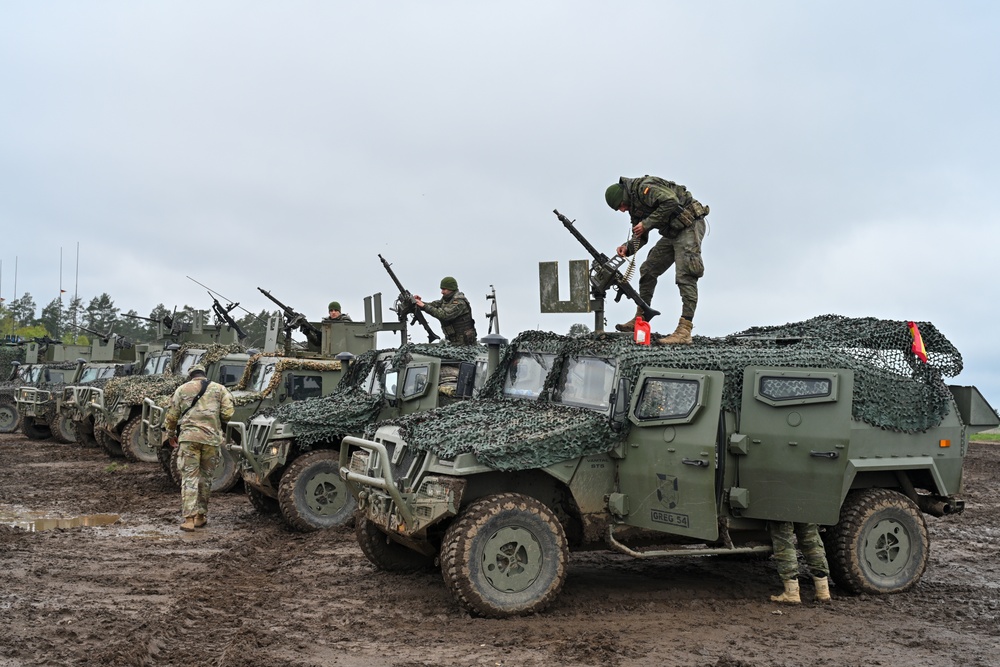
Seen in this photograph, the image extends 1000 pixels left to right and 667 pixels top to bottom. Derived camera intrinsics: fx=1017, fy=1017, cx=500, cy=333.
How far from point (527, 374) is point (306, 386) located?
18.7 feet

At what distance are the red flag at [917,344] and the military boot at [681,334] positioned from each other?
64.3 inches

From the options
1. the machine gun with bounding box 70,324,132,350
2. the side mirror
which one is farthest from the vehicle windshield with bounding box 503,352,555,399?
the machine gun with bounding box 70,324,132,350

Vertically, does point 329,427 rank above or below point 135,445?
above

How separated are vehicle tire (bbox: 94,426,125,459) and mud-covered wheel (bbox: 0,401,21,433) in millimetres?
7419

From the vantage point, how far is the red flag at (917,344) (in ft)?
24.7

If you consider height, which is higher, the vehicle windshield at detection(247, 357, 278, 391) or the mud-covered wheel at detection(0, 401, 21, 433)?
the vehicle windshield at detection(247, 357, 278, 391)

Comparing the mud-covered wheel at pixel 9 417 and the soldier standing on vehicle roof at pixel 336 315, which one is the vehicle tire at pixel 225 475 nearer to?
the soldier standing on vehicle roof at pixel 336 315

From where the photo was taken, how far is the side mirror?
6.78m

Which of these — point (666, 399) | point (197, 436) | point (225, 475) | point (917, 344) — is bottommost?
point (225, 475)

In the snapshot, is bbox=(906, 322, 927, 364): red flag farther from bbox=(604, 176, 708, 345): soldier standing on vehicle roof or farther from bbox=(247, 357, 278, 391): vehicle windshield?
bbox=(247, 357, 278, 391): vehicle windshield

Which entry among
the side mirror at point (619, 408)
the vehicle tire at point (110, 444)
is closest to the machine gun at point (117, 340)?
the vehicle tire at point (110, 444)

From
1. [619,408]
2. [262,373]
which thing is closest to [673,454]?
[619,408]

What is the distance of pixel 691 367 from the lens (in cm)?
698

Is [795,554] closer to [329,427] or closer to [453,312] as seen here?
[329,427]
